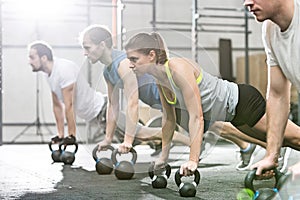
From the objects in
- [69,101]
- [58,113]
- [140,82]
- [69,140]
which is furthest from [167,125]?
[58,113]

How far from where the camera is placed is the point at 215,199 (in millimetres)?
2518

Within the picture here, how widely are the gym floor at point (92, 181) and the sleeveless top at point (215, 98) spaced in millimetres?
Answer: 374

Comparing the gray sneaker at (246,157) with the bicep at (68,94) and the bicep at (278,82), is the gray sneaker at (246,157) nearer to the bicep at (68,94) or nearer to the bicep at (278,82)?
the bicep at (68,94)

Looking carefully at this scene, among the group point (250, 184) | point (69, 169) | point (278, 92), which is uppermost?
point (278, 92)

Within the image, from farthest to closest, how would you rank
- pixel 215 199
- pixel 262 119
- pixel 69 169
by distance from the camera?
pixel 69 169 < pixel 262 119 < pixel 215 199

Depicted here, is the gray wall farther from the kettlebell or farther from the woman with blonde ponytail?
the kettlebell

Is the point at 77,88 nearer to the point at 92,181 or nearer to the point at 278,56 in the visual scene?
the point at 92,181

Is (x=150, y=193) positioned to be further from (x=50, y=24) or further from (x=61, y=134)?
(x=50, y=24)

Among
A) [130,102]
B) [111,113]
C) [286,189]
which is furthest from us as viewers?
[111,113]

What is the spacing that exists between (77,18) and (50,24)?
1.27ft

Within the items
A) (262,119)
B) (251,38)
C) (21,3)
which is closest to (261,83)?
(251,38)

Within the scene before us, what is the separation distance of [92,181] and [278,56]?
1.54 m

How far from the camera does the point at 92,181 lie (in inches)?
129

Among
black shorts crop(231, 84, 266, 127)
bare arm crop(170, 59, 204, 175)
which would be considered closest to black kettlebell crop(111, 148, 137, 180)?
black shorts crop(231, 84, 266, 127)
